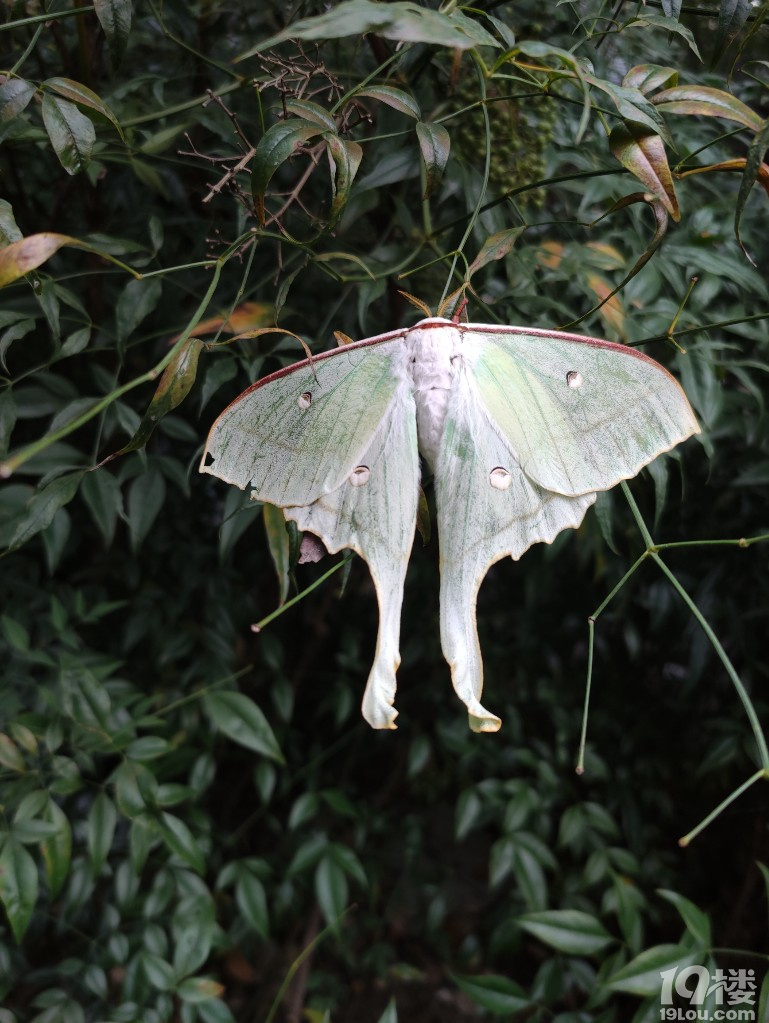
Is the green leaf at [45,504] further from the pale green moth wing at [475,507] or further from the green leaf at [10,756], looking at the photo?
the pale green moth wing at [475,507]

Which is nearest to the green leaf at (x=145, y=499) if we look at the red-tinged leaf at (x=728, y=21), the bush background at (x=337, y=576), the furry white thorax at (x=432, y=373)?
the bush background at (x=337, y=576)

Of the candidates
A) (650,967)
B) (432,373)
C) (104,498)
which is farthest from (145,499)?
(650,967)

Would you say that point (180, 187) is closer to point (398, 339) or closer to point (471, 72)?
point (471, 72)

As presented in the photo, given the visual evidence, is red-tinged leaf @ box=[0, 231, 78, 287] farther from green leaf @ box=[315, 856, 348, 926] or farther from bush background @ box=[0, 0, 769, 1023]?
green leaf @ box=[315, 856, 348, 926]

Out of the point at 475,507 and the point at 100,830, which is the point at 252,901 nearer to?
the point at 100,830

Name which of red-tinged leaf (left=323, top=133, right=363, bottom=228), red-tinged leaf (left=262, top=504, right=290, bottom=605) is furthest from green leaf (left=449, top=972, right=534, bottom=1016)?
red-tinged leaf (left=323, top=133, right=363, bottom=228)

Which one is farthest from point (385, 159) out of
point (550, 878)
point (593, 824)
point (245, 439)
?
point (550, 878)
